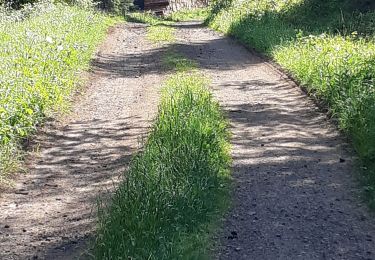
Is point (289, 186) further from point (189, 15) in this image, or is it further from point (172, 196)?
point (189, 15)

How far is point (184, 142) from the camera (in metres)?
6.31

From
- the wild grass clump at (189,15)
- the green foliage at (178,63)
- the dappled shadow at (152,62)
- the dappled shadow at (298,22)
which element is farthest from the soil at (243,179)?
the wild grass clump at (189,15)

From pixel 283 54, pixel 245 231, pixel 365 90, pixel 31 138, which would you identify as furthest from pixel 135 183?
pixel 283 54

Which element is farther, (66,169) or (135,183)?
(66,169)

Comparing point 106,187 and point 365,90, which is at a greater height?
point 365,90

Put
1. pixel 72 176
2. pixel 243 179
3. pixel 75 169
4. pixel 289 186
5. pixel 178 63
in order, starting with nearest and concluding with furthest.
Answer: pixel 289 186 < pixel 243 179 < pixel 72 176 < pixel 75 169 < pixel 178 63

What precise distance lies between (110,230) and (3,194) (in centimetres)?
211

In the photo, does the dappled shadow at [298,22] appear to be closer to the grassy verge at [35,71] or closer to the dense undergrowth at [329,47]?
the dense undergrowth at [329,47]

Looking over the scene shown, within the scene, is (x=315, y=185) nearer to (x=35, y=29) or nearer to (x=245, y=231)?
(x=245, y=231)

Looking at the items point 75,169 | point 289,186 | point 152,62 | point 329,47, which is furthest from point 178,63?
point 289,186

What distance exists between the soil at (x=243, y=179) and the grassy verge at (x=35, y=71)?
34cm

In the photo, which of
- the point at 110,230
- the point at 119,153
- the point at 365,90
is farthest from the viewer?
the point at 365,90

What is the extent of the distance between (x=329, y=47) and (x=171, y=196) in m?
7.60

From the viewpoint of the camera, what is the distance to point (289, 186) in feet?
20.1
